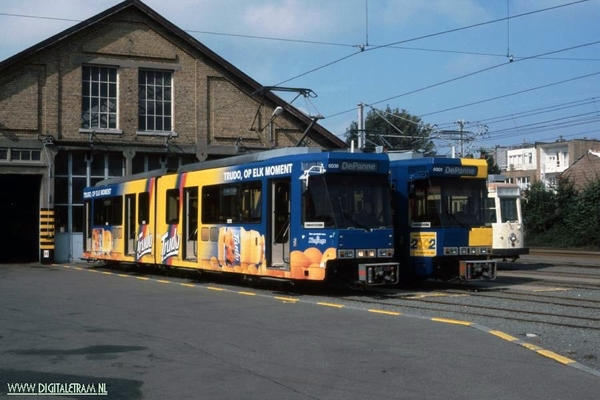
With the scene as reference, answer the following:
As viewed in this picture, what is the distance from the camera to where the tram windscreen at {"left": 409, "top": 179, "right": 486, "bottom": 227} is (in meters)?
18.2

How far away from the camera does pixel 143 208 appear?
24.5m

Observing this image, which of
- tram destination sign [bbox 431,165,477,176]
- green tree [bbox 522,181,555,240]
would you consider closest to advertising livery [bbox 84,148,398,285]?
tram destination sign [bbox 431,165,477,176]

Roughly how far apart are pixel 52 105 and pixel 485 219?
21264 mm

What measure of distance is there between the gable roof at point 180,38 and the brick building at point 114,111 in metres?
0.05

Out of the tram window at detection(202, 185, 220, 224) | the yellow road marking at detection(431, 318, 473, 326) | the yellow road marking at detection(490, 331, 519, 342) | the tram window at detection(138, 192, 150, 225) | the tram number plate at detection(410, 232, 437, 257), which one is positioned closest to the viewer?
the yellow road marking at detection(490, 331, 519, 342)

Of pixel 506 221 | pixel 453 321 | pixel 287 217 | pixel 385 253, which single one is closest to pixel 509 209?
pixel 506 221

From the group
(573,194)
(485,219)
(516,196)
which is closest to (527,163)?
(573,194)

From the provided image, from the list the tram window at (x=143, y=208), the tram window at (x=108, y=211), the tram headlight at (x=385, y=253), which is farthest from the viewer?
the tram window at (x=108, y=211)

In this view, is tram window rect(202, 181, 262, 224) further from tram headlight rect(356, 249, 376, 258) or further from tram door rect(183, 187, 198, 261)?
tram headlight rect(356, 249, 376, 258)

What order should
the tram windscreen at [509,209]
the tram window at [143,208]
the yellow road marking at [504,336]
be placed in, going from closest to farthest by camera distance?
Result: 1. the yellow road marking at [504,336]
2. the tram window at [143,208]
3. the tram windscreen at [509,209]

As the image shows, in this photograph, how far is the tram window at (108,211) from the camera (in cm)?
2650

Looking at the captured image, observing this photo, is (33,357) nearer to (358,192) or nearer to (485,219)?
(358,192)

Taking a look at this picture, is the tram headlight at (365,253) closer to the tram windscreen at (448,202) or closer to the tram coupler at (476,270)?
the tram windscreen at (448,202)

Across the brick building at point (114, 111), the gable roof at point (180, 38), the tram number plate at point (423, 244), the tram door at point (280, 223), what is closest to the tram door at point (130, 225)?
the gable roof at point (180, 38)
